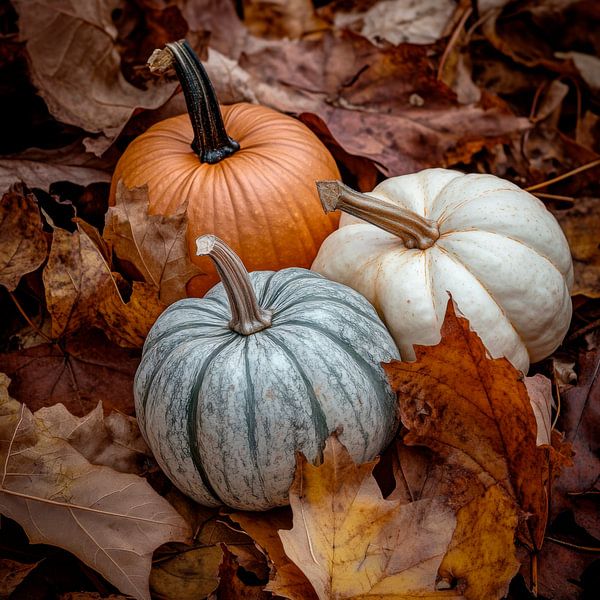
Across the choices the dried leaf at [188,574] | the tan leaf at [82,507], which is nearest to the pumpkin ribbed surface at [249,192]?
the tan leaf at [82,507]

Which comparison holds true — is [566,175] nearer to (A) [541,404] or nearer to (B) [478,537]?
(A) [541,404]

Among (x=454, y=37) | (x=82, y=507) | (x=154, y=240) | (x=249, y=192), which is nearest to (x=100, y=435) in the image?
(x=82, y=507)

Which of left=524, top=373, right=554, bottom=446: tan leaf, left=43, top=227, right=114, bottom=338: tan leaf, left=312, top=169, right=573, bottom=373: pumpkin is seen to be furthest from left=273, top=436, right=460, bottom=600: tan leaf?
left=43, top=227, right=114, bottom=338: tan leaf

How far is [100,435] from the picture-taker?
1903mm

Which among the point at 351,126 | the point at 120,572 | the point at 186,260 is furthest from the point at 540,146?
the point at 120,572

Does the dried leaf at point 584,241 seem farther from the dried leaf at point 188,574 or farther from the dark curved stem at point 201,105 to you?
the dried leaf at point 188,574

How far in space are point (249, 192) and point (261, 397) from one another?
0.79 metres

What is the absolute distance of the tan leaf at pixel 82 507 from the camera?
1636 mm

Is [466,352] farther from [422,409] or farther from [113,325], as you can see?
[113,325]

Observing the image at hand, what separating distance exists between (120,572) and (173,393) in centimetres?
43

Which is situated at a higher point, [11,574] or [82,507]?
[82,507]

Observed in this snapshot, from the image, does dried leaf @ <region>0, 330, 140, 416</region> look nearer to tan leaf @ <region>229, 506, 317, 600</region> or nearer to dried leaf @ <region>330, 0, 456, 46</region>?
tan leaf @ <region>229, 506, 317, 600</region>

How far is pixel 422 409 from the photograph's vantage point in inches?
67.5

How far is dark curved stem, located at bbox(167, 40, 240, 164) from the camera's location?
Result: 2.20m
